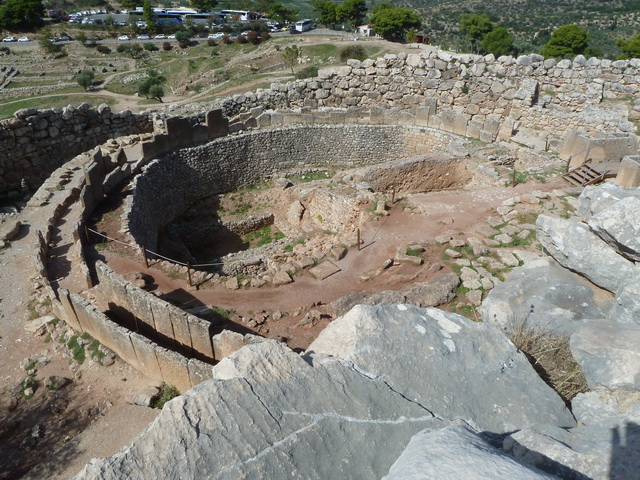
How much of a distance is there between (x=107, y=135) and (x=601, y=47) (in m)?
65.7

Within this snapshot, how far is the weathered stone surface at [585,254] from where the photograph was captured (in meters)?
8.66

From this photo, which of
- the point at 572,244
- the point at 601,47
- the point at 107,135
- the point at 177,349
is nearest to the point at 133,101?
the point at 107,135

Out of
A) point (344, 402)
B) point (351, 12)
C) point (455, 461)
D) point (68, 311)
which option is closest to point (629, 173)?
point (344, 402)

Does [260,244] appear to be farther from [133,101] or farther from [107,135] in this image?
[133,101]

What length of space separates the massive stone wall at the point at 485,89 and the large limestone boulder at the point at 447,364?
666 inches

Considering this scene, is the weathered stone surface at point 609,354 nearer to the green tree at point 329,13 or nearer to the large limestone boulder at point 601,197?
the large limestone boulder at point 601,197

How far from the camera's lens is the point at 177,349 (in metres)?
9.48

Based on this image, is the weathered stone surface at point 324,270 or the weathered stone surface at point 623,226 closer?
the weathered stone surface at point 623,226

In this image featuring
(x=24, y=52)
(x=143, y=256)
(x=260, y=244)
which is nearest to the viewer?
(x=143, y=256)

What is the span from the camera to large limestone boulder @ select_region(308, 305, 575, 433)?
566cm

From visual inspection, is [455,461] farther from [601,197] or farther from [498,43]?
[498,43]

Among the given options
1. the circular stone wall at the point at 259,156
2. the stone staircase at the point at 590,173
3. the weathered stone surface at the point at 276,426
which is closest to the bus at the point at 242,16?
the circular stone wall at the point at 259,156

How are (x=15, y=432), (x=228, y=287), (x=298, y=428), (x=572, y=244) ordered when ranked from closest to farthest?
(x=298, y=428) < (x=15, y=432) < (x=572, y=244) < (x=228, y=287)

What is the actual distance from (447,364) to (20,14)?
9672 centimetres
